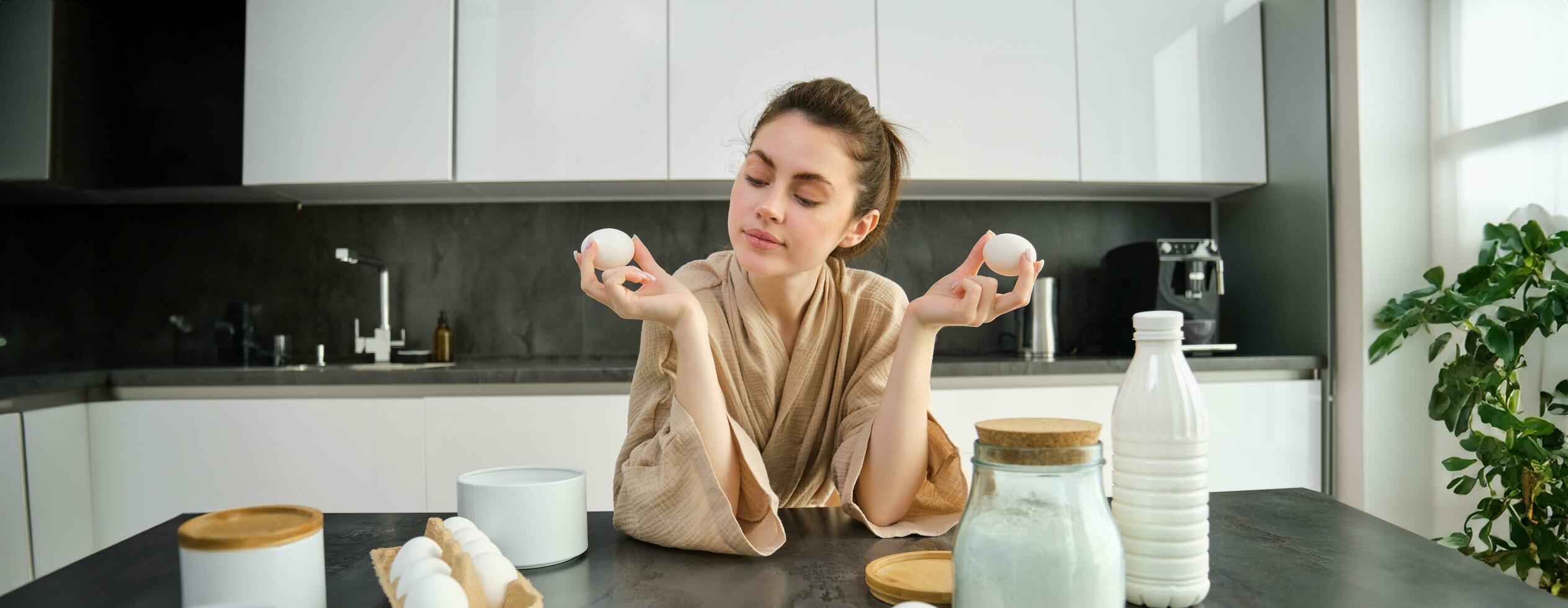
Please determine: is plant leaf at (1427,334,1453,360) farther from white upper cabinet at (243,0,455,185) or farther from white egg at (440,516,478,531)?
white upper cabinet at (243,0,455,185)

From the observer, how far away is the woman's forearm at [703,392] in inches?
41.0

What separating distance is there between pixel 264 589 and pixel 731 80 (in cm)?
226

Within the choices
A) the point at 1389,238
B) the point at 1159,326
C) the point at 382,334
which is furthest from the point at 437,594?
the point at 1389,238

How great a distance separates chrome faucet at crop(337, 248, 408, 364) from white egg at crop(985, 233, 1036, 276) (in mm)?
2401

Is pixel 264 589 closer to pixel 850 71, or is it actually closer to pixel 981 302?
pixel 981 302

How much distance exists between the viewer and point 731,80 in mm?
2684

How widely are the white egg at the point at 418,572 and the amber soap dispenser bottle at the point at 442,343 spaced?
2398 millimetres

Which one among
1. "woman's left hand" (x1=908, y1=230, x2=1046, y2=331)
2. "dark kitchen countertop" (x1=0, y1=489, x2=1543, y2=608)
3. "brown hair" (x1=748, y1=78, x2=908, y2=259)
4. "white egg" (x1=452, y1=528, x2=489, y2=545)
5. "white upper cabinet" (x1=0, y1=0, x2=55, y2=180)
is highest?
"white upper cabinet" (x1=0, y1=0, x2=55, y2=180)

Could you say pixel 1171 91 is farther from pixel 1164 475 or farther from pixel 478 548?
pixel 478 548

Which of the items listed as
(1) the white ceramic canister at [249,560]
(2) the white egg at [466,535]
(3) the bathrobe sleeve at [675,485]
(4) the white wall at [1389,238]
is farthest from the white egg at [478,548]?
(4) the white wall at [1389,238]

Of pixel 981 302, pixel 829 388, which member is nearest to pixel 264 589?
pixel 981 302

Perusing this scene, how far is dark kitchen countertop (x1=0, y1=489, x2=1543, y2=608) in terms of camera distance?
719 millimetres

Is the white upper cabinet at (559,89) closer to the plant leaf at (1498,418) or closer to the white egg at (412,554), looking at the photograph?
the white egg at (412,554)

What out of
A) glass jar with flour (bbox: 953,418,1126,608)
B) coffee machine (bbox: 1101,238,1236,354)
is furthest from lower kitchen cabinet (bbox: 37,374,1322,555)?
glass jar with flour (bbox: 953,418,1126,608)
